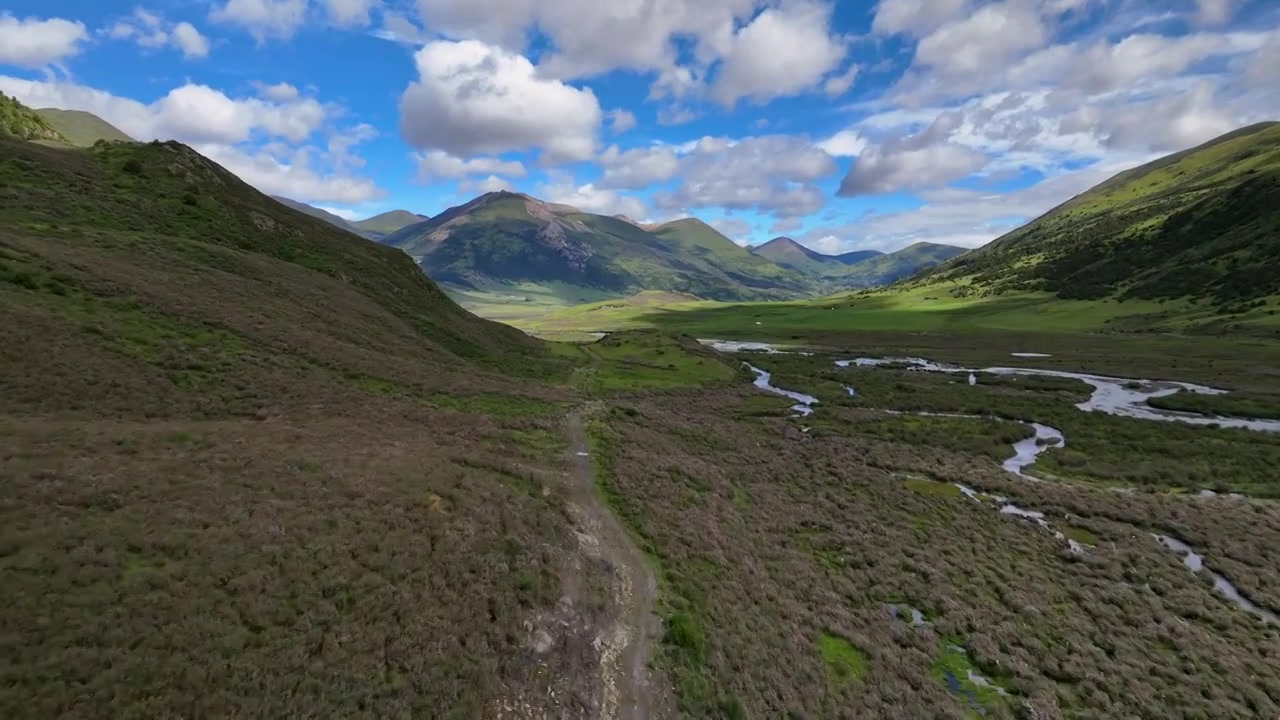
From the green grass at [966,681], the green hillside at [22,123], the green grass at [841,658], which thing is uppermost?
the green hillside at [22,123]

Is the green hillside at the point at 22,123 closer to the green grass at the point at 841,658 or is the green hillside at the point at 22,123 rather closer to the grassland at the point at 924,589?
the grassland at the point at 924,589

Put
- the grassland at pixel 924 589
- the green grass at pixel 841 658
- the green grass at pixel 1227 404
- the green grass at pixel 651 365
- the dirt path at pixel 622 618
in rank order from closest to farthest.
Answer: the dirt path at pixel 622 618
the grassland at pixel 924 589
the green grass at pixel 841 658
the green grass at pixel 1227 404
the green grass at pixel 651 365

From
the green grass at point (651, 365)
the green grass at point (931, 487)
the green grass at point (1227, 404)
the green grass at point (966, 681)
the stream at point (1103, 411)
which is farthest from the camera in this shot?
the green grass at point (651, 365)

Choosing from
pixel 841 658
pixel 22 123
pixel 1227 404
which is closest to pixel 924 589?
pixel 841 658

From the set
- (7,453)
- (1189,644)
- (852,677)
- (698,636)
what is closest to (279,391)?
(7,453)

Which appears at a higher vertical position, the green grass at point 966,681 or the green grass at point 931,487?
the green grass at point 931,487

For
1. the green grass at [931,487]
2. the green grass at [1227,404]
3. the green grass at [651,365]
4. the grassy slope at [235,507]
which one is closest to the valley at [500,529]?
the grassy slope at [235,507]

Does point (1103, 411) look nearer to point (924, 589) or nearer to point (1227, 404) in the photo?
point (1227, 404)
